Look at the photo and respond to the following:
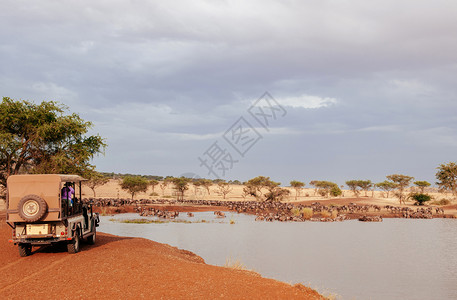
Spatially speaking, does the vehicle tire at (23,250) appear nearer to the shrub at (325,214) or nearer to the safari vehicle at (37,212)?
the safari vehicle at (37,212)

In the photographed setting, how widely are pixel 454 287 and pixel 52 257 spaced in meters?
18.4

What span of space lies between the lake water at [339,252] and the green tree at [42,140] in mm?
9329

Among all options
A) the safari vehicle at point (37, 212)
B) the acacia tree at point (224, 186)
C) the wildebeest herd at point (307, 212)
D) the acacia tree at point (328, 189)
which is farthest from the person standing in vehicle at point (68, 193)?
the acacia tree at point (328, 189)

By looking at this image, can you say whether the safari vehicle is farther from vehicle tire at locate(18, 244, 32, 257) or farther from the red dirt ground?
the red dirt ground

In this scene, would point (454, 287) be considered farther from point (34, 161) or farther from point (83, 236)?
point (34, 161)

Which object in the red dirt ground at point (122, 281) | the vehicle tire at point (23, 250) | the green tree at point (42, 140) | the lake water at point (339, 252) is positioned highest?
the green tree at point (42, 140)

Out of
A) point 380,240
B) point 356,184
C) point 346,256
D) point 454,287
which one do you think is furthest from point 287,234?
point 356,184

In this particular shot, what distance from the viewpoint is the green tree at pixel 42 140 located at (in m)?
27.0

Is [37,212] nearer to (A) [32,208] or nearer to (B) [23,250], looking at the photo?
(A) [32,208]

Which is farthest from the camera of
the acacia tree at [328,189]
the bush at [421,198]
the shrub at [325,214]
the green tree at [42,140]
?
the acacia tree at [328,189]

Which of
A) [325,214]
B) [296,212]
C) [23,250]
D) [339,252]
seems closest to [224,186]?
[296,212]

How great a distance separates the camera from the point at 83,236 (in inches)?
652

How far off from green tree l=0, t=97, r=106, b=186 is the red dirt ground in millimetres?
13485

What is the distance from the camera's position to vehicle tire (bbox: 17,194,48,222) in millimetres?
14094
